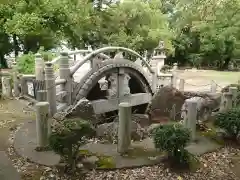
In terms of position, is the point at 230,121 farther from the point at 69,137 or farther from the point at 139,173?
the point at 69,137

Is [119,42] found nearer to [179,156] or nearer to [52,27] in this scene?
[52,27]

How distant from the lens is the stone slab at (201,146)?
759 cm

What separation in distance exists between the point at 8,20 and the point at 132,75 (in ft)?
30.4

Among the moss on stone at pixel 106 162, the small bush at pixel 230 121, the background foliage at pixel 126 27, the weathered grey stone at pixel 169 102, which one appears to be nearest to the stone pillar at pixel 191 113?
the small bush at pixel 230 121

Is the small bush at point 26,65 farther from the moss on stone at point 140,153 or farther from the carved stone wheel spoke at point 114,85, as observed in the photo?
the moss on stone at point 140,153

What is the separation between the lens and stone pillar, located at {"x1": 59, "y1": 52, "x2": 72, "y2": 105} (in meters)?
10.6

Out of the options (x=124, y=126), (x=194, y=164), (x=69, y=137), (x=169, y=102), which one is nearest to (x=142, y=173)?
(x=124, y=126)

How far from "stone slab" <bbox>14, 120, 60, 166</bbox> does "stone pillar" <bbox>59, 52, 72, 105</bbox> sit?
6.54 feet

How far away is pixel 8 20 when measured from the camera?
18016 mm

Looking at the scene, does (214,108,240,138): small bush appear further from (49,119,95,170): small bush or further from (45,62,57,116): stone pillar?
(45,62,57,116): stone pillar

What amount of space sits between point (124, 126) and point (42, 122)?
6.87 ft

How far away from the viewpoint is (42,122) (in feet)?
23.5

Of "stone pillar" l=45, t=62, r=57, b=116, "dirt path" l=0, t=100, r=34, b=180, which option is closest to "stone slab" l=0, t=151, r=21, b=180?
"dirt path" l=0, t=100, r=34, b=180

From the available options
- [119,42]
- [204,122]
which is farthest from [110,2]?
[204,122]
